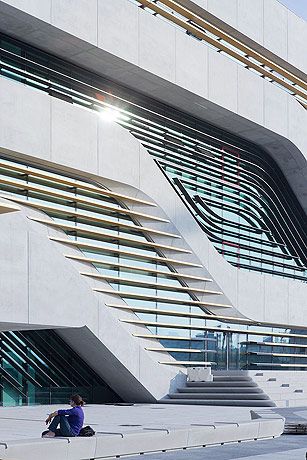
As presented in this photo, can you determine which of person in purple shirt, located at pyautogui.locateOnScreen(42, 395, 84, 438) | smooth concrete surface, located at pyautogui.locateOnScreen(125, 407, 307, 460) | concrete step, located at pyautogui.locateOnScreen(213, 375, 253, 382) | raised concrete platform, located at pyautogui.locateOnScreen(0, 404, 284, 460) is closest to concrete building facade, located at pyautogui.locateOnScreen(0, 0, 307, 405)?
concrete step, located at pyautogui.locateOnScreen(213, 375, 253, 382)

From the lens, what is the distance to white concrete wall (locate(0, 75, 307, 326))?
24.3 metres

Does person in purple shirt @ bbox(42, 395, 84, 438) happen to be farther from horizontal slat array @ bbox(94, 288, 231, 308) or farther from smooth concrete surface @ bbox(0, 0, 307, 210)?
smooth concrete surface @ bbox(0, 0, 307, 210)

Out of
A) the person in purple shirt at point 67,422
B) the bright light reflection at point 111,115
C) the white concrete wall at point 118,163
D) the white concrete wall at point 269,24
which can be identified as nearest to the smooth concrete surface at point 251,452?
the person in purple shirt at point 67,422

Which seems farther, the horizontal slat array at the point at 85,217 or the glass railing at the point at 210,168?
the glass railing at the point at 210,168

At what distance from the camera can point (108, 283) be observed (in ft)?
88.8

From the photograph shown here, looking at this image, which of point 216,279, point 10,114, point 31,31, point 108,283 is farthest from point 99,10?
point 216,279

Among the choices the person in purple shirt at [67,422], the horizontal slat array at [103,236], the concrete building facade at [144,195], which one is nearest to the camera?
Answer: the person in purple shirt at [67,422]

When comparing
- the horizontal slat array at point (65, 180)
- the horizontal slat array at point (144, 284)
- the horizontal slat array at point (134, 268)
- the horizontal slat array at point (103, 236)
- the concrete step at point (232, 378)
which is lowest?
the concrete step at point (232, 378)

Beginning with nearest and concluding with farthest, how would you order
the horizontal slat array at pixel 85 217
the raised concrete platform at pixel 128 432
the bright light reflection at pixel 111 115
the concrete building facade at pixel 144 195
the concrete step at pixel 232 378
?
the raised concrete platform at pixel 128 432 < the horizontal slat array at pixel 85 217 < the concrete building facade at pixel 144 195 < the bright light reflection at pixel 111 115 < the concrete step at pixel 232 378

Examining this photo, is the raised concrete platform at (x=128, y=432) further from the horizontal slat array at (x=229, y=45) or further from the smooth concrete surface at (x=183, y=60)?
the horizontal slat array at (x=229, y=45)

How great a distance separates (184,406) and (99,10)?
12.1m

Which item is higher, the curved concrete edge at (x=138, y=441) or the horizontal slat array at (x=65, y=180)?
the horizontal slat array at (x=65, y=180)

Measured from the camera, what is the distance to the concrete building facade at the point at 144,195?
24500 mm

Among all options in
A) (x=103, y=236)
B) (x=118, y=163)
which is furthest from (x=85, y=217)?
(x=118, y=163)
